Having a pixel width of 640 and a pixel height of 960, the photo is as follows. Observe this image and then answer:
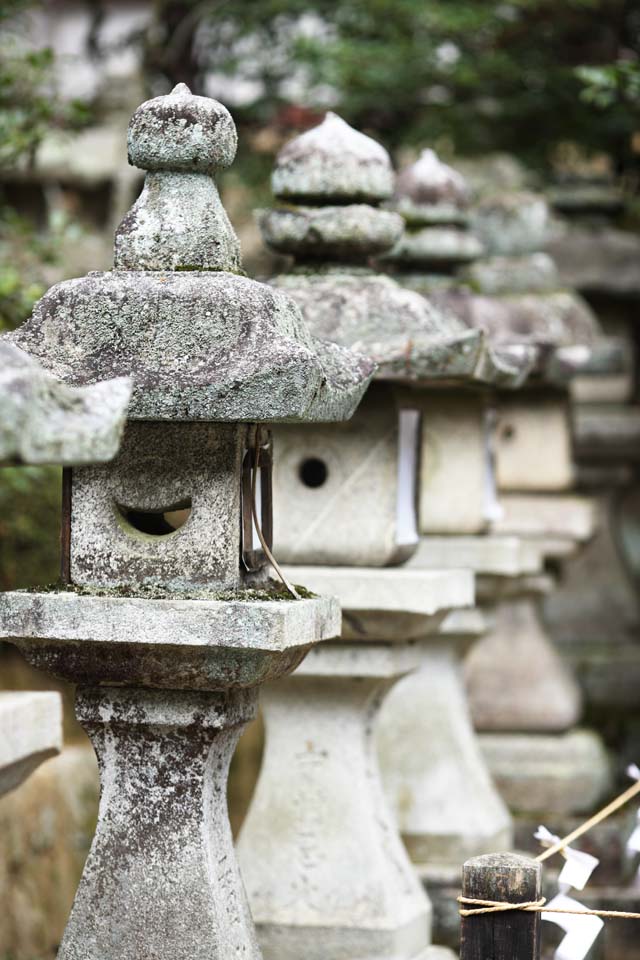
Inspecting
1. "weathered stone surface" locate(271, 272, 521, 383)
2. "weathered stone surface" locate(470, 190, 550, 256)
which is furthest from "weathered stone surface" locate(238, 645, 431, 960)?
"weathered stone surface" locate(470, 190, 550, 256)

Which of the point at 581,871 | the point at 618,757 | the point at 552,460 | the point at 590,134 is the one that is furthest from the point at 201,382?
the point at 590,134

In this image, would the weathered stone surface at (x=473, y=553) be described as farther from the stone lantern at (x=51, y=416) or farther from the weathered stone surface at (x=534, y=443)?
the stone lantern at (x=51, y=416)

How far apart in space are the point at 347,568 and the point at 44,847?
2.46 m

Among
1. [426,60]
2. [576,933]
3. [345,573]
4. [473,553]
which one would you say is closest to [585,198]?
[426,60]

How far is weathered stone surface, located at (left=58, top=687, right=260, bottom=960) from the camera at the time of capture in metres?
3.77

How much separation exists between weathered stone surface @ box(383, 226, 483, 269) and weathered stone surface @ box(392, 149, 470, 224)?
1.7 inches

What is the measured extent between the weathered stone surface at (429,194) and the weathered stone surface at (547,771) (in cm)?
253

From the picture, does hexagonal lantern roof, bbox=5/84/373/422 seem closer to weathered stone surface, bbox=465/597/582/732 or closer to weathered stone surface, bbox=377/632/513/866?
weathered stone surface, bbox=377/632/513/866

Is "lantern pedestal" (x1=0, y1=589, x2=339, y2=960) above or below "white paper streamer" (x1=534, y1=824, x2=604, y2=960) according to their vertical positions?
above

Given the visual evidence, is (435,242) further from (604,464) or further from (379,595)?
(604,464)

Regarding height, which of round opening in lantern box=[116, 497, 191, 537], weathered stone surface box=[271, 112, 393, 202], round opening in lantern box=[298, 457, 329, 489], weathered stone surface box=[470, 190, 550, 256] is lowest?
round opening in lantern box=[116, 497, 191, 537]

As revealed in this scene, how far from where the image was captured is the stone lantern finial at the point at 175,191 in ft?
12.5

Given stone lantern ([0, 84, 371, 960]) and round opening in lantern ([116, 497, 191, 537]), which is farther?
round opening in lantern ([116, 497, 191, 537])

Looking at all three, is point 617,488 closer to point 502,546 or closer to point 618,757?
point 618,757
